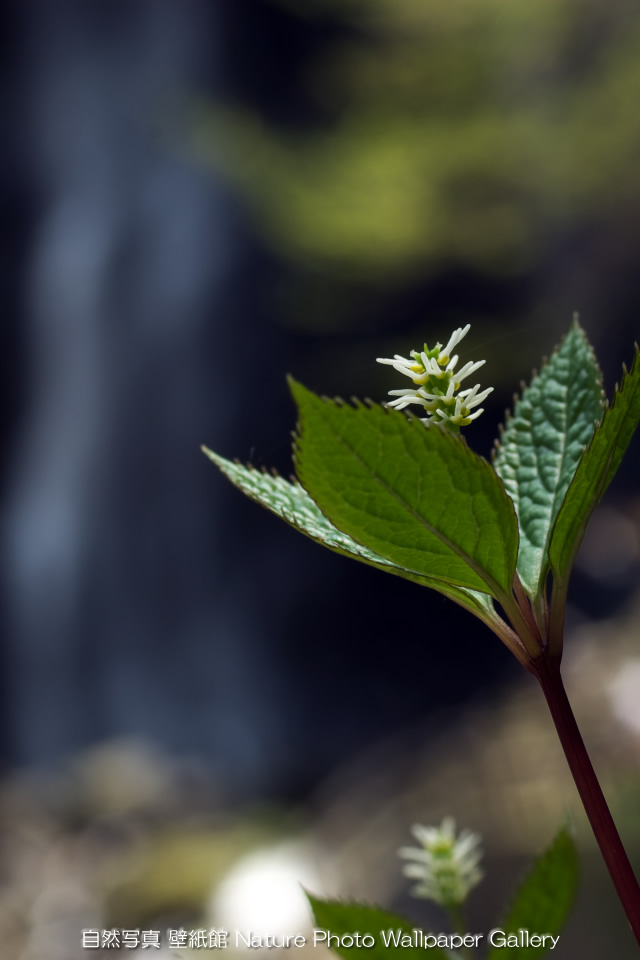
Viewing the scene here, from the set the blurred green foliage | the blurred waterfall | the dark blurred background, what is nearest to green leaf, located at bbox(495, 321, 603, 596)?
the dark blurred background

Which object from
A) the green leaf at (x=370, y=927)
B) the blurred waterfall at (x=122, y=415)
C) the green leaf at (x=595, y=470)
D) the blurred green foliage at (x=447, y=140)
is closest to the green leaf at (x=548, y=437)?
the green leaf at (x=595, y=470)

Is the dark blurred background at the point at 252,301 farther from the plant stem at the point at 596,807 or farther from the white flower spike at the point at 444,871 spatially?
the plant stem at the point at 596,807

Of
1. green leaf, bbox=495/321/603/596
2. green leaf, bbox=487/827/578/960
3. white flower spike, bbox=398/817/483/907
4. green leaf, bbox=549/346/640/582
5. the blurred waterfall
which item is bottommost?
green leaf, bbox=487/827/578/960

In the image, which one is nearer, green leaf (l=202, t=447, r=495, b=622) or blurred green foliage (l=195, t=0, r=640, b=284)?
green leaf (l=202, t=447, r=495, b=622)

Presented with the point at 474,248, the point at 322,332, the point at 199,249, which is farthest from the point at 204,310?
the point at 474,248

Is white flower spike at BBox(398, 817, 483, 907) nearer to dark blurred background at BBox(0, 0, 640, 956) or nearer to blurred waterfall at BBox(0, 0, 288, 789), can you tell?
dark blurred background at BBox(0, 0, 640, 956)

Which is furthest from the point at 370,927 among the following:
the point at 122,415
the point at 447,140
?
the point at 447,140
